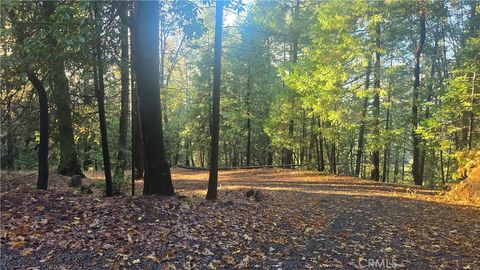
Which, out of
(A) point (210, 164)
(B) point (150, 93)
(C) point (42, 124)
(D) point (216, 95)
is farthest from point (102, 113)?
(A) point (210, 164)

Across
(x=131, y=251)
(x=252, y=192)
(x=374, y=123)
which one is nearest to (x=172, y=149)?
(x=374, y=123)

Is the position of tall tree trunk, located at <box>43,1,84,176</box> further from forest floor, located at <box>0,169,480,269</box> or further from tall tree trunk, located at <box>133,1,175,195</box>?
forest floor, located at <box>0,169,480,269</box>

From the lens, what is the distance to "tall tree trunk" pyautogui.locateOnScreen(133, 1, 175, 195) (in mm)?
7801

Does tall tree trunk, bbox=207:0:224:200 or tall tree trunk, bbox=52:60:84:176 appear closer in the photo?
tall tree trunk, bbox=207:0:224:200

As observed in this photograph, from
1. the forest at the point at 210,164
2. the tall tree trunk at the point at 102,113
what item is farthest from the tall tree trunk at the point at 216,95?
the tall tree trunk at the point at 102,113

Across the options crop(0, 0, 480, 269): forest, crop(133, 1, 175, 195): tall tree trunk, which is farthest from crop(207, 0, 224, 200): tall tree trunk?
crop(133, 1, 175, 195): tall tree trunk

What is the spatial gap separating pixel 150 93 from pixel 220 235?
348 cm

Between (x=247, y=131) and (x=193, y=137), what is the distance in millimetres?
4823

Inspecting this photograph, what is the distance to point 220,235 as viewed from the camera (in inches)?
251

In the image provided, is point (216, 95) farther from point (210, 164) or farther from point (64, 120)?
point (64, 120)
